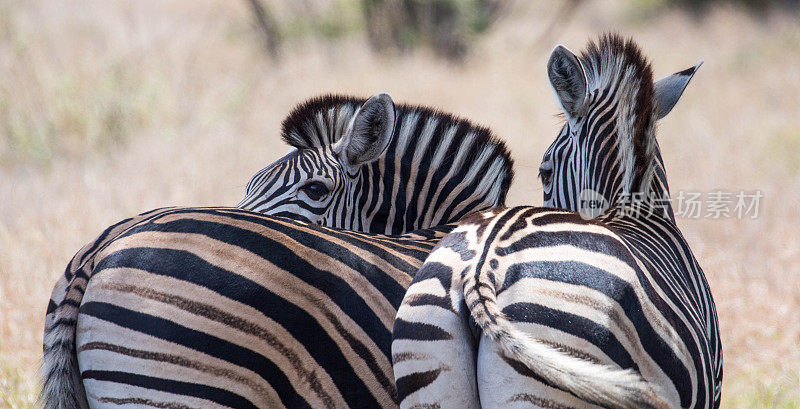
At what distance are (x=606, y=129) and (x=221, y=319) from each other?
1639 millimetres

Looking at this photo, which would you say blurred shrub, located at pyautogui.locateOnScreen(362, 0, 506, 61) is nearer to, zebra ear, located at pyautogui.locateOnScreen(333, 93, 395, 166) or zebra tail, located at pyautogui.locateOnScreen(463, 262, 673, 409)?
zebra ear, located at pyautogui.locateOnScreen(333, 93, 395, 166)

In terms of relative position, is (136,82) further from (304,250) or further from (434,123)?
(304,250)

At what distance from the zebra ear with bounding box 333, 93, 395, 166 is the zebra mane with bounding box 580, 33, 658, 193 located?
96 cm

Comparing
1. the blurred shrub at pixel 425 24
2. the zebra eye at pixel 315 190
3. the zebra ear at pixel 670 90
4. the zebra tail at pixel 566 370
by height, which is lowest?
the zebra tail at pixel 566 370

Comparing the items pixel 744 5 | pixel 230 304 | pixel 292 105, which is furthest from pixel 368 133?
pixel 744 5

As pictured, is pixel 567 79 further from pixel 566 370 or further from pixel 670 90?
pixel 566 370

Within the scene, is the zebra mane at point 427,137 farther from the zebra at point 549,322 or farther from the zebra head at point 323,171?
the zebra at point 549,322

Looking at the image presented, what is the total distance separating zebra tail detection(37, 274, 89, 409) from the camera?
2.11m

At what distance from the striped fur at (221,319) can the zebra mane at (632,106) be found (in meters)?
0.95

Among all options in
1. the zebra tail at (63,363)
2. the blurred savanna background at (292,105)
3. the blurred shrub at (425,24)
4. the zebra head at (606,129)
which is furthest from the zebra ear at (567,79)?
the blurred shrub at (425,24)

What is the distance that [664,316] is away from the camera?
2035 mm

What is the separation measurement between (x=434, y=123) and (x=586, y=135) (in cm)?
84

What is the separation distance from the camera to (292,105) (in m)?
10.6

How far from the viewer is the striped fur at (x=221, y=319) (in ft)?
6.68
